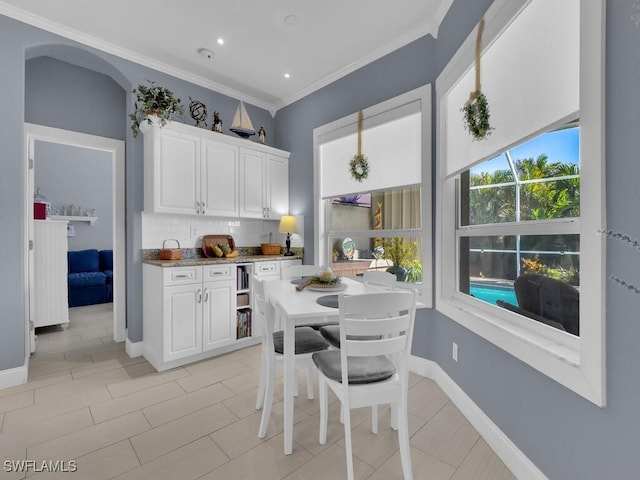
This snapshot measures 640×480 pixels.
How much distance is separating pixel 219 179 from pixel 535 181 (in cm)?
291

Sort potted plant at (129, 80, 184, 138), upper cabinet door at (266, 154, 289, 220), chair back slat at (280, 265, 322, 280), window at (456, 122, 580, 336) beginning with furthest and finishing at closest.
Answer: upper cabinet door at (266, 154, 289, 220) < potted plant at (129, 80, 184, 138) < chair back slat at (280, 265, 322, 280) < window at (456, 122, 580, 336)

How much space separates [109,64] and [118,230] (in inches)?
66.9

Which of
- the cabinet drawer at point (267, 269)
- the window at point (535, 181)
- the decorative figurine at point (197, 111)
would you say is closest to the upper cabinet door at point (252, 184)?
the decorative figurine at point (197, 111)

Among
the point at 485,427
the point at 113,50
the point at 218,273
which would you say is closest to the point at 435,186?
the point at 485,427

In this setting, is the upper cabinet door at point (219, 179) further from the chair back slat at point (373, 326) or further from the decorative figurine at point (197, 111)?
the chair back slat at point (373, 326)

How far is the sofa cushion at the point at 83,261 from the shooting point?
5.40 meters

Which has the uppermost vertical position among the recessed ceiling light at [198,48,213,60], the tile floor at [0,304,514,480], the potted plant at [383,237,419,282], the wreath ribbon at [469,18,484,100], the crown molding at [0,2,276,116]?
the recessed ceiling light at [198,48,213,60]

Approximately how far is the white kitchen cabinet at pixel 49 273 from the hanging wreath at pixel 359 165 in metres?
Result: 3.77

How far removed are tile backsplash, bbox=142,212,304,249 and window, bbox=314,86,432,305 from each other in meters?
0.55

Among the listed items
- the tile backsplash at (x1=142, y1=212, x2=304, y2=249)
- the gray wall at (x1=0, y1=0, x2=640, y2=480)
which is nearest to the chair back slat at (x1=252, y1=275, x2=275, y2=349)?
the gray wall at (x1=0, y1=0, x2=640, y2=480)

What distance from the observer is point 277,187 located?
3.98 m

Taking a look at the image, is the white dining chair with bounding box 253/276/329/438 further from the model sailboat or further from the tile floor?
the model sailboat

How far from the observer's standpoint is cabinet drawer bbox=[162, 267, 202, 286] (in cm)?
276

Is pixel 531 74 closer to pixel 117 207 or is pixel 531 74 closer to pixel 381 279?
pixel 381 279
